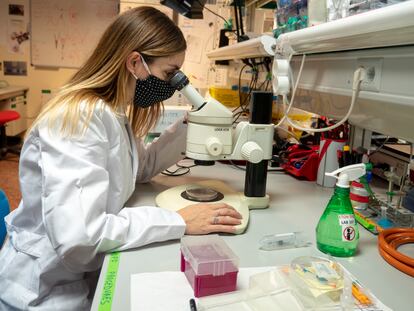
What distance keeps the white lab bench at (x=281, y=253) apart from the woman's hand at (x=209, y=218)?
36mm

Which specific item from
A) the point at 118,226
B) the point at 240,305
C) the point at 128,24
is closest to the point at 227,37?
the point at 128,24

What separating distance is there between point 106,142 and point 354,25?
65 centimetres

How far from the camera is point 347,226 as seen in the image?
35.1 inches

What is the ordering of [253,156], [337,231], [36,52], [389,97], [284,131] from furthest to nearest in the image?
[36,52]
[284,131]
[253,156]
[337,231]
[389,97]

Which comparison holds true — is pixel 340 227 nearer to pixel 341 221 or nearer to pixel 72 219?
pixel 341 221

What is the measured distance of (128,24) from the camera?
115 centimetres

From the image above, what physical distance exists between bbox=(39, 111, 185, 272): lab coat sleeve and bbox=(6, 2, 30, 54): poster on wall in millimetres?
4363

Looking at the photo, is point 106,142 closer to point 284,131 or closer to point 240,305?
point 240,305

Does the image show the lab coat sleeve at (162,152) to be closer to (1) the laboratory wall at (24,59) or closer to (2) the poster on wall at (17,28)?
(1) the laboratory wall at (24,59)

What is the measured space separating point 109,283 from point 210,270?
21 cm

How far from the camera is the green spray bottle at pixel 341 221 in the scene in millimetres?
889

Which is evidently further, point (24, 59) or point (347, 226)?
point (24, 59)

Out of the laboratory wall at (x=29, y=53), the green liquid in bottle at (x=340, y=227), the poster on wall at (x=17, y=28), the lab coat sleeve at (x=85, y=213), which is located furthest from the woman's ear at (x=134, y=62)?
the poster on wall at (x=17, y=28)

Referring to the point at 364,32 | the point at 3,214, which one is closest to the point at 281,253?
the point at 364,32
